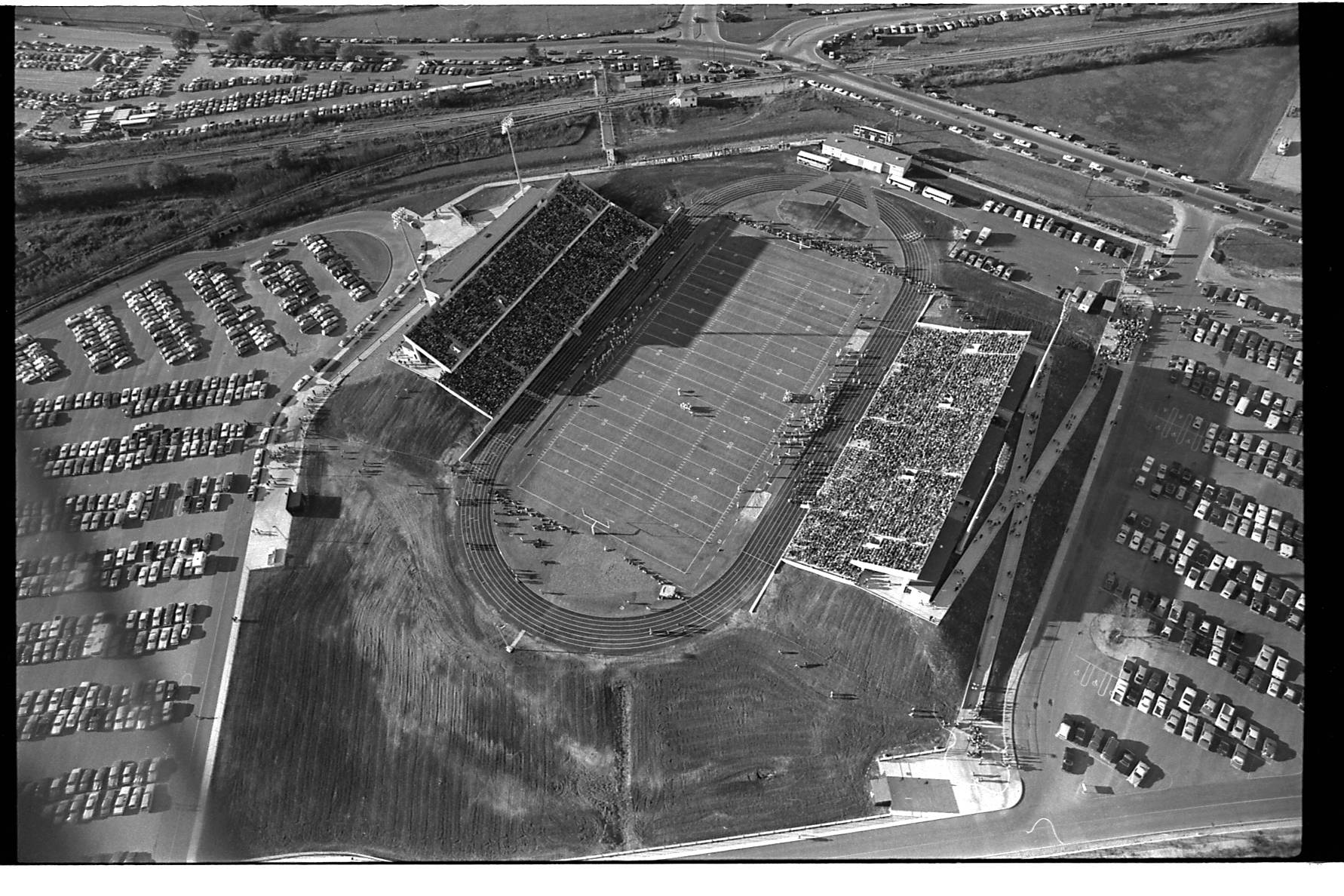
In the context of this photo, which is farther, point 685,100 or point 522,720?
point 685,100

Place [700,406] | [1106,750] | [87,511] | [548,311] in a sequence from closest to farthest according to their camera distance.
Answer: [1106,750] < [87,511] < [700,406] < [548,311]

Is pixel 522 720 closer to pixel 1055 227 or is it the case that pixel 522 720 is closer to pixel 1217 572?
pixel 1217 572

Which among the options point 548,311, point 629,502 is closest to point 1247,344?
point 629,502

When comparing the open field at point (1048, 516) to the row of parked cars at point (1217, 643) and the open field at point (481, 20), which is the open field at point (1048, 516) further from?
the open field at point (481, 20)

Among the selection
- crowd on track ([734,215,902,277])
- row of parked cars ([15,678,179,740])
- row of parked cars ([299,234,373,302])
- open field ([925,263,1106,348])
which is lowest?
row of parked cars ([15,678,179,740])

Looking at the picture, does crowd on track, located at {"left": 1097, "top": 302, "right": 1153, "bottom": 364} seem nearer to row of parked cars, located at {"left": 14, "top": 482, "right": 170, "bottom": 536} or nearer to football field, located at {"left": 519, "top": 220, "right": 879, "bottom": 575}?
football field, located at {"left": 519, "top": 220, "right": 879, "bottom": 575}

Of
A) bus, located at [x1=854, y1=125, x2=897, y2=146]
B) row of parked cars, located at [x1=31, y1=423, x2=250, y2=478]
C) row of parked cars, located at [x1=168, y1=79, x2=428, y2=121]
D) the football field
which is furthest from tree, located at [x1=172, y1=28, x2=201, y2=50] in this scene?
bus, located at [x1=854, y1=125, x2=897, y2=146]
